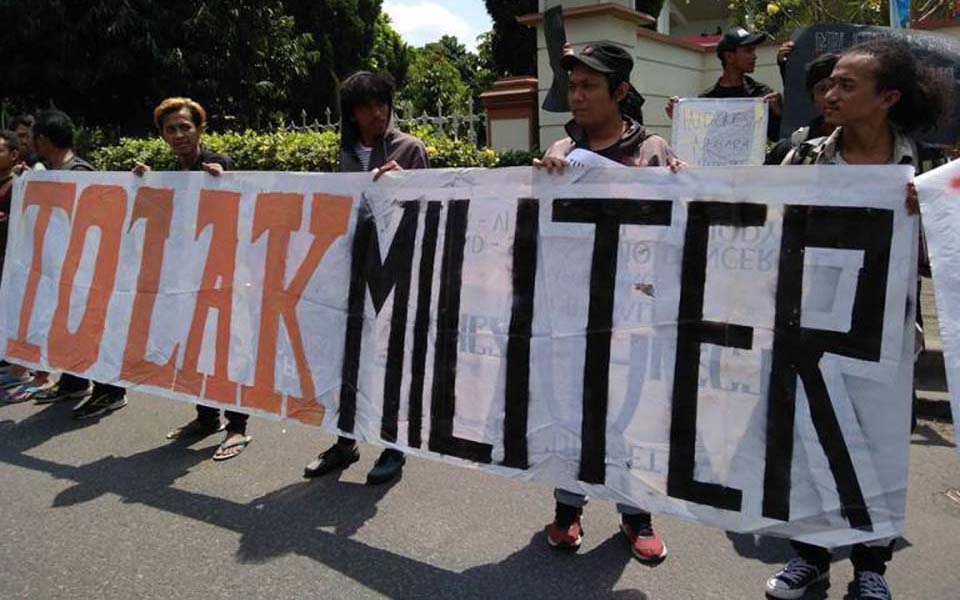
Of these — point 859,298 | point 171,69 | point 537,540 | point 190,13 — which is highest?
point 190,13

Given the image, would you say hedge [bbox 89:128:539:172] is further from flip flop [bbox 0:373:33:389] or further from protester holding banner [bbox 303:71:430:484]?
protester holding banner [bbox 303:71:430:484]

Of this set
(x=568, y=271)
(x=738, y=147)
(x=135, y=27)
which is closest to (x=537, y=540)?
(x=568, y=271)

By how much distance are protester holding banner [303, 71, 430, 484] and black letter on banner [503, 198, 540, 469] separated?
2.42ft

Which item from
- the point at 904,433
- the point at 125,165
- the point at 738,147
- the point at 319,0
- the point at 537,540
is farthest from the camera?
the point at 319,0

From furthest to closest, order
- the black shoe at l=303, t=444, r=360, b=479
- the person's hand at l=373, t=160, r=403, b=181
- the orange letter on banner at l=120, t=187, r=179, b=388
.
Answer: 1. the orange letter on banner at l=120, t=187, r=179, b=388
2. the black shoe at l=303, t=444, r=360, b=479
3. the person's hand at l=373, t=160, r=403, b=181

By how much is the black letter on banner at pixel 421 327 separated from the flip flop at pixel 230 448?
4.27 ft

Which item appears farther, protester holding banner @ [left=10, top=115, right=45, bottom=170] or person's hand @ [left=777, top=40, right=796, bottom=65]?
protester holding banner @ [left=10, top=115, right=45, bottom=170]

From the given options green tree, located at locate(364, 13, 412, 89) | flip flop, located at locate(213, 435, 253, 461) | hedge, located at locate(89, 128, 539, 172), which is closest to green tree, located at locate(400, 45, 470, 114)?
green tree, located at locate(364, 13, 412, 89)

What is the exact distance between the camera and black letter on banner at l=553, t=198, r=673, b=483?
2590mm

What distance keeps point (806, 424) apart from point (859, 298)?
0.40m

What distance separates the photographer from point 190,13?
15484mm

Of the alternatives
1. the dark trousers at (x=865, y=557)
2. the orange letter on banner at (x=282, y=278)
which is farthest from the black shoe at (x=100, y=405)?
the dark trousers at (x=865, y=557)

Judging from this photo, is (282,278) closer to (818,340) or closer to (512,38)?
(818,340)

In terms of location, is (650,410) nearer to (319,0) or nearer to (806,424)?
(806,424)
